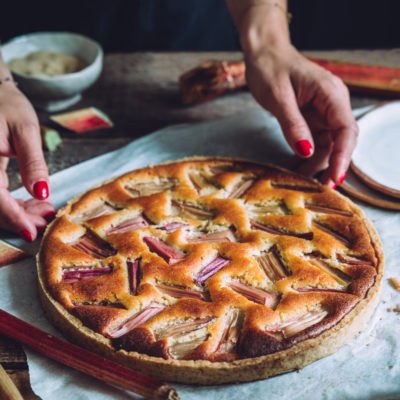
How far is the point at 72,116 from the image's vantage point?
3107 mm

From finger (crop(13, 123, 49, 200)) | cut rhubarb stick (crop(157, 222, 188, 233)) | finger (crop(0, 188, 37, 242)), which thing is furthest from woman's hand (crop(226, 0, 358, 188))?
finger (crop(0, 188, 37, 242))

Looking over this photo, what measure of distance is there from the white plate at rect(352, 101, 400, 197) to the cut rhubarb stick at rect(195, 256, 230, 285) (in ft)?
3.05

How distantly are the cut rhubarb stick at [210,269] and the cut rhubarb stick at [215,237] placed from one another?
110 millimetres

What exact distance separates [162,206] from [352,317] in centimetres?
90

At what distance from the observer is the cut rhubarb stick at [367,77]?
3.21 meters

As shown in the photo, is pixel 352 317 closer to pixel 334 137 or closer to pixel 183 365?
pixel 183 365

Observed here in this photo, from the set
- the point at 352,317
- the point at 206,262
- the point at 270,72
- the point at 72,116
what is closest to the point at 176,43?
the point at 72,116

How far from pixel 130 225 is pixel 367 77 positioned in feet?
6.51

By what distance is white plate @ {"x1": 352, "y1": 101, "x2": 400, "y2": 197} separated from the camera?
245 centimetres

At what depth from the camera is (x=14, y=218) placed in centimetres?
212

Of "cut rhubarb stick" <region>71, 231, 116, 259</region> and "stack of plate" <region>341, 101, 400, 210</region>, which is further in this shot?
"stack of plate" <region>341, 101, 400, 210</region>

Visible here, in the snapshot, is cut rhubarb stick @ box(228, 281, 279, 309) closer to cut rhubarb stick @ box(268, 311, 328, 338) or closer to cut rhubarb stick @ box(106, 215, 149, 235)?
cut rhubarb stick @ box(268, 311, 328, 338)

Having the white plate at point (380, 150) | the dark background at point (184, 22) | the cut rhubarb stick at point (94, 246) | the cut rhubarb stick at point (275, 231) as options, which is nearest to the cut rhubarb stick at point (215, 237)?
the cut rhubarb stick at point (275, 231)

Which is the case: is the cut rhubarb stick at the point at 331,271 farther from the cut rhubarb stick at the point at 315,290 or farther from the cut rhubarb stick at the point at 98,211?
the cut rhubarb stick at the point at 98,211
